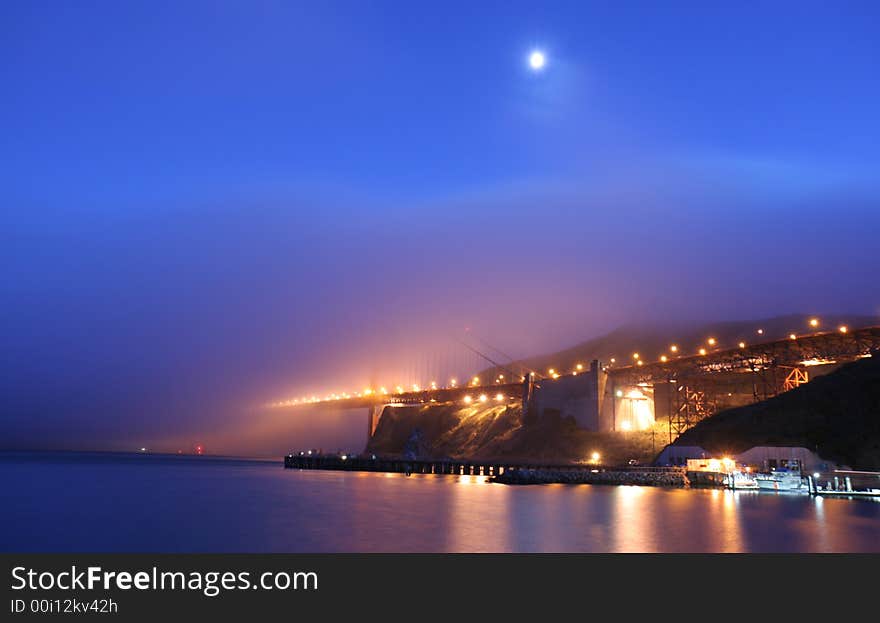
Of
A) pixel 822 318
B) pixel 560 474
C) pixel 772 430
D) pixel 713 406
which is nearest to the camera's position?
pixel 772 430

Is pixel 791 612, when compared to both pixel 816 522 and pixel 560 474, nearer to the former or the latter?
pixel 816 522

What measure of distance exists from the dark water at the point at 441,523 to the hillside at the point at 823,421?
35.9 ft

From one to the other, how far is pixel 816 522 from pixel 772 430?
3396cm

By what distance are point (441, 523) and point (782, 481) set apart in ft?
122

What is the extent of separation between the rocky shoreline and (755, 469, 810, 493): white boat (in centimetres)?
776

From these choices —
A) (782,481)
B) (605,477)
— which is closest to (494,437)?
(605,477)

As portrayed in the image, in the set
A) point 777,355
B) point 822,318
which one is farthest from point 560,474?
point 822,318

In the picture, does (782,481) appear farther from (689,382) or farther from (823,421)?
(689,382)

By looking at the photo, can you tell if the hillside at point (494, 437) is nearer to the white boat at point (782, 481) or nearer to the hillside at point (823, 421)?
the hillside at point (823, 421)

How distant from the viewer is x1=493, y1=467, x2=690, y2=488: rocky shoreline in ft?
221

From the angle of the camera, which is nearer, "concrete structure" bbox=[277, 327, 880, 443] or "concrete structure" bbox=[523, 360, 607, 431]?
"concrete structure" bbox=[277, 327, 880, 443]

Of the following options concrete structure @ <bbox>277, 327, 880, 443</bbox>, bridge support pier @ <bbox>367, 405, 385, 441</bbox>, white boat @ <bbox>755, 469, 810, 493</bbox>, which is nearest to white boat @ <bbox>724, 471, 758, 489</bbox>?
white boat @ <bbox>755, 469, 810, 493</bbox>

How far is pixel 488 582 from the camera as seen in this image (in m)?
19.5

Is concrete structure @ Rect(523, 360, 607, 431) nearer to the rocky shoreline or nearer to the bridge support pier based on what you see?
the rocky shoreline
